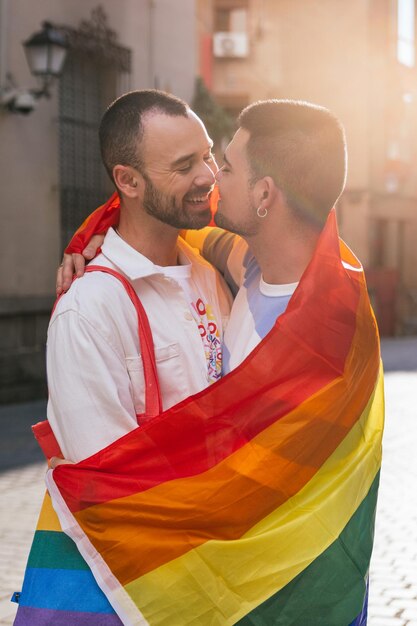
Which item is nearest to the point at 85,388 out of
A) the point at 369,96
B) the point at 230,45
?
the point at 230,45

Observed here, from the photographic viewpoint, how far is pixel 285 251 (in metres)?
2.74

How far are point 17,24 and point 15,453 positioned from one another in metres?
6.69

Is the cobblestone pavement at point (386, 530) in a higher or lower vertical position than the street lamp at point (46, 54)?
lower

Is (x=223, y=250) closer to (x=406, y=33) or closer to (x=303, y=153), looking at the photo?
(x=303, y=153)

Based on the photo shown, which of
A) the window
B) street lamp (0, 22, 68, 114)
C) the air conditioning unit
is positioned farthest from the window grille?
the window

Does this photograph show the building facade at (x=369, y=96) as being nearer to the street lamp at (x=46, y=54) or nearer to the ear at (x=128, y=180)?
the street lamp at (x=46, y=54)

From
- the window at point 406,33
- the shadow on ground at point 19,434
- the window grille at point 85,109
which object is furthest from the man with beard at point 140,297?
the window at point 406,33

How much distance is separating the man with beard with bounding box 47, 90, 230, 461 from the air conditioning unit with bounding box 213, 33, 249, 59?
928 inches

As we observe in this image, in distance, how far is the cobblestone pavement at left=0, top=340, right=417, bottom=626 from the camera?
538 centimetres

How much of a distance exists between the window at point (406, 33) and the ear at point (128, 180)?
3286cm

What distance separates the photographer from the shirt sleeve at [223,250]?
309 cm

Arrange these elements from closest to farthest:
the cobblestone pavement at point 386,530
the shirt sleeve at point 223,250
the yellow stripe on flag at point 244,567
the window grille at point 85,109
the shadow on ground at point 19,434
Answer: the yellow stripe on flag at point 244,567 < the shirt sleeve at point 223,250 < the cobblestone pavement at point 386,530 < the shadow on ground at point 19,434 < the window grille at point 85,109

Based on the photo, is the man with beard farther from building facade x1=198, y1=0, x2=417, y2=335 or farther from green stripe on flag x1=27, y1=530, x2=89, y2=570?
building facade x1=198, y1=0, x2=417, y2=335

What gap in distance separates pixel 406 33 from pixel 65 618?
114 ft
